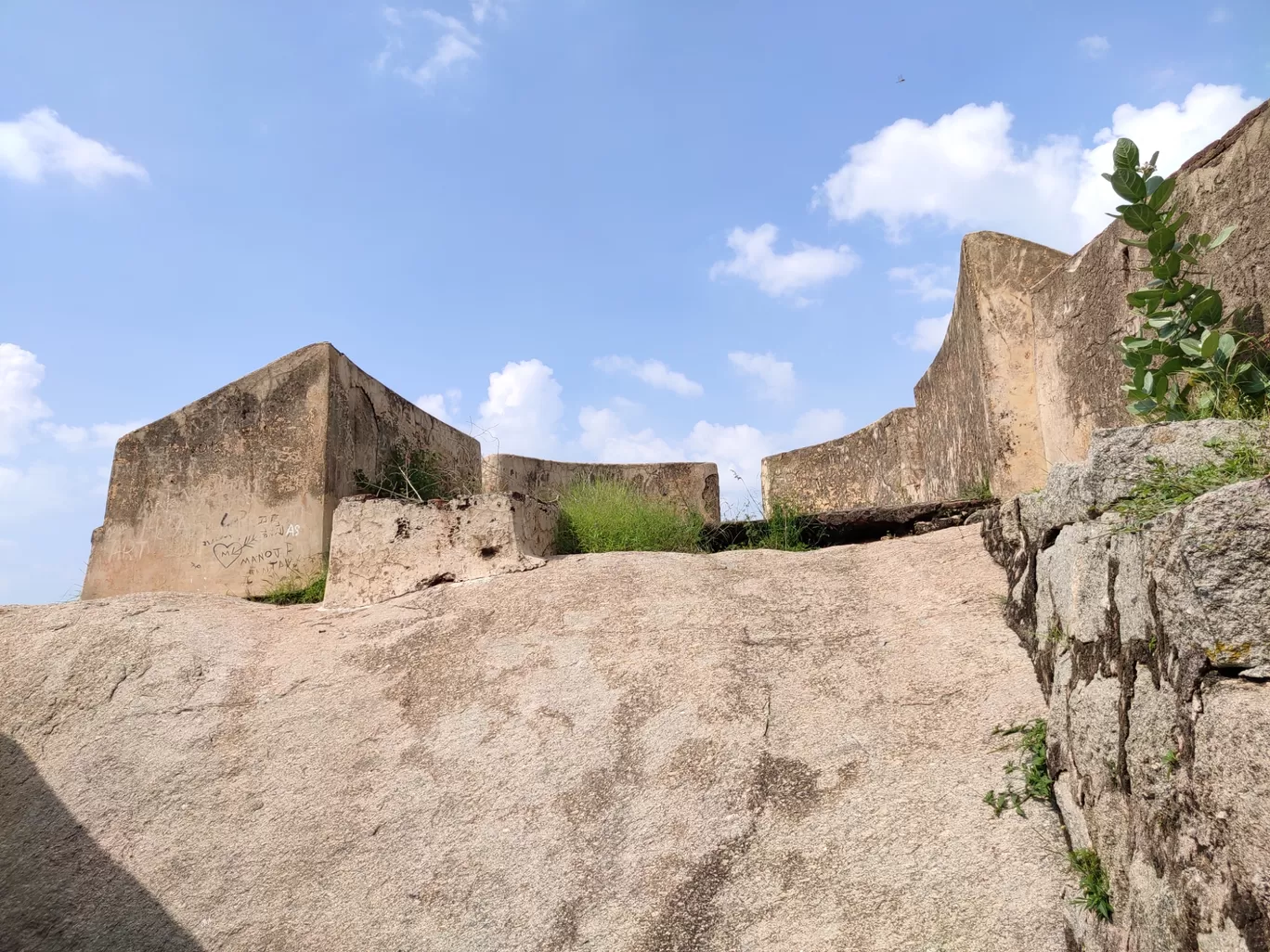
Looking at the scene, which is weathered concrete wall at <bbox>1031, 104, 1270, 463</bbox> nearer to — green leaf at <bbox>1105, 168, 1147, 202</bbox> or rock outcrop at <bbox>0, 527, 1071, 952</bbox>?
green leaf at <bbox>1105, 168, 1147, 202</bbox>

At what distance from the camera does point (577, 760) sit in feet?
11.6

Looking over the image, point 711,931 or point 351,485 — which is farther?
point 351,485

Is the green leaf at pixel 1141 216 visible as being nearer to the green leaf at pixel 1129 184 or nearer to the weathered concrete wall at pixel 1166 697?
the green leaf at pixel 1129 184

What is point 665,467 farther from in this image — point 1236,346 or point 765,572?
point 1236,346

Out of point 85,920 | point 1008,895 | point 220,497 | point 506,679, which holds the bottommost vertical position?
point 85,920

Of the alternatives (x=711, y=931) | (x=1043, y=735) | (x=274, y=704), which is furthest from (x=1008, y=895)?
(x=274, y=704)

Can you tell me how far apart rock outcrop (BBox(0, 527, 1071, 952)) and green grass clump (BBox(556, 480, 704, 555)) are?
1.04 meters

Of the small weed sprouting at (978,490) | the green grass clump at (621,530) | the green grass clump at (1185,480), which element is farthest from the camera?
the green grass clump at (621,530)

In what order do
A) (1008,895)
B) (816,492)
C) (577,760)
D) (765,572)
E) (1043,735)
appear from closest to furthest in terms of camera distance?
(1008,895) → (1043,735) → (577,760) → (765,572) → (816,492)

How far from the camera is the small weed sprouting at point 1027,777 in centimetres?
296

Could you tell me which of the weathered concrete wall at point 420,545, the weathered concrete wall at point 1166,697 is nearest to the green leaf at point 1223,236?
the weathered concrete wall at point 1166,697

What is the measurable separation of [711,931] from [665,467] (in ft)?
21.2

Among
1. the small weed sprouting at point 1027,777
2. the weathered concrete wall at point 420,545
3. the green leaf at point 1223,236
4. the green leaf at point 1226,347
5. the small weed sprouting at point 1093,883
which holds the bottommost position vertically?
the small weed sprouting at point 1093,883

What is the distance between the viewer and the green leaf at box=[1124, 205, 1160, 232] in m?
3.12
